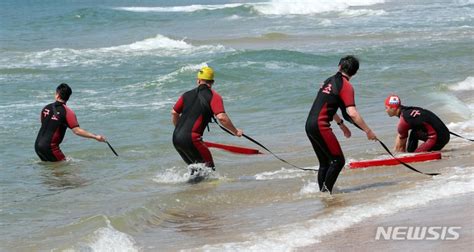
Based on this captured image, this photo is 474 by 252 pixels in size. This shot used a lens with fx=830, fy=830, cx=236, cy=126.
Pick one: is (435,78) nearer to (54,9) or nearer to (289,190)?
(289,190)

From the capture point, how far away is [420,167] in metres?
10.0

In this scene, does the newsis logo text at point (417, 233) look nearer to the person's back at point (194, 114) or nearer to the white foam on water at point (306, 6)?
the person's back at point (194, 114)

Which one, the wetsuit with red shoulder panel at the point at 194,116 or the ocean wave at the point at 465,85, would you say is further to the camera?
the ocean wave at the point at 465,85

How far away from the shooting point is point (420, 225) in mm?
7004

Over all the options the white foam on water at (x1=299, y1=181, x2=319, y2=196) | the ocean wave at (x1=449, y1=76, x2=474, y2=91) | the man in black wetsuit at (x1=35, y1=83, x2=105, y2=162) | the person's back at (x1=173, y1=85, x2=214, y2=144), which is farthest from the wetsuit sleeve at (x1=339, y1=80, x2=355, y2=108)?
the ocean wave at (x1=449, y1=76, x2=474, y2=91)

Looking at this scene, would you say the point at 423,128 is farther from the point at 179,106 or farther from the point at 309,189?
the point at 179,106

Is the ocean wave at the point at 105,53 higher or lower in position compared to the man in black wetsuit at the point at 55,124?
lower

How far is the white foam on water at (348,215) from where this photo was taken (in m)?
6.78

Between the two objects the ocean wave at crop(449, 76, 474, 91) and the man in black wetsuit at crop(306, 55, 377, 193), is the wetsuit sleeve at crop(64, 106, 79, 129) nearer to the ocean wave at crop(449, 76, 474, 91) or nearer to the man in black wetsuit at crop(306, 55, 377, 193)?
the man in black wetsuit at crop(306, 55, 377, 193)

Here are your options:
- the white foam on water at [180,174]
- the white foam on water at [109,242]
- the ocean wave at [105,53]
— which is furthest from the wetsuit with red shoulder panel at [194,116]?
the ocean wave at [105,53]

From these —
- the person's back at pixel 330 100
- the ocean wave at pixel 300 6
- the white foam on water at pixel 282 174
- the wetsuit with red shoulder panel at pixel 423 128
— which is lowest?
the ocean wave at pixel 300 6

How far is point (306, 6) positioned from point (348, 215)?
5264 centimetres

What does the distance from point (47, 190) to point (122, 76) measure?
1459cm

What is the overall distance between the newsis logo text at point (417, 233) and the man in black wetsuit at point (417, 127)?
13.0 ft
